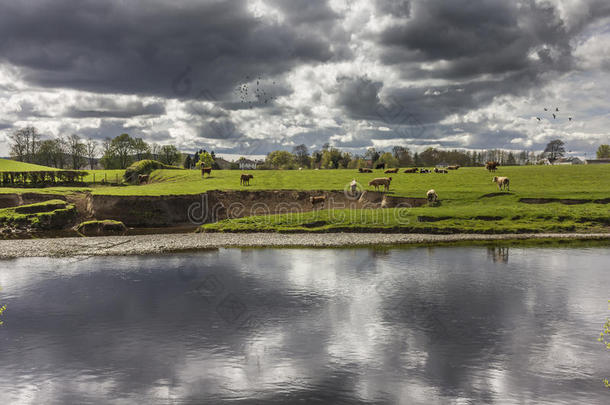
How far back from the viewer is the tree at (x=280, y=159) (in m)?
185

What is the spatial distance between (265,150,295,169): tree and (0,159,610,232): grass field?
111 m

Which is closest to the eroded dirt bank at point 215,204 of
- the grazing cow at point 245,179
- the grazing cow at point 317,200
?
the grazing cow at point 317,200

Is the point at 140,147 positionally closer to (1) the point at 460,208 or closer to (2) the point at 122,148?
(2) the point at 122,148

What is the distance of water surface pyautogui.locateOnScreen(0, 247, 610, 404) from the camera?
12906mm

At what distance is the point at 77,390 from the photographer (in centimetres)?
1305

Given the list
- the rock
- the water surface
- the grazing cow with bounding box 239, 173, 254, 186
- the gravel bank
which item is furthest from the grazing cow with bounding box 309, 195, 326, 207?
the water surface

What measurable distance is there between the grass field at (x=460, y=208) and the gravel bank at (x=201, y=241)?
2583 millimetres

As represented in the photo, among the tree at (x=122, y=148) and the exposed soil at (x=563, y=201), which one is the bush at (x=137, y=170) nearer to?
the tree at (x=122, y=148)

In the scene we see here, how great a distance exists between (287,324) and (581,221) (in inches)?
1701

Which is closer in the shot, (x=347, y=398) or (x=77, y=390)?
(x=347, y=398)

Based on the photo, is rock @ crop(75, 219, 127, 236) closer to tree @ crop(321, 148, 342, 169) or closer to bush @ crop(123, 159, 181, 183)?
bush @ crop(123, 159, 181, 183)

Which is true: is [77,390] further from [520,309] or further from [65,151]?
[65,151]

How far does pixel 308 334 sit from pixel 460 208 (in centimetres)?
3929

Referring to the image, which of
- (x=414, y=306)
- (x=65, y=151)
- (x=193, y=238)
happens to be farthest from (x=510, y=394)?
(x=65, y=151)
